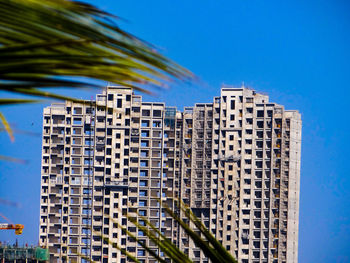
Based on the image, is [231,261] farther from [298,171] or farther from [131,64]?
[298,171]

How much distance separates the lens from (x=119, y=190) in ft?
207

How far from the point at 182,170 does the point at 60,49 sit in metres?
61.8

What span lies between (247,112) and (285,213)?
7.60m

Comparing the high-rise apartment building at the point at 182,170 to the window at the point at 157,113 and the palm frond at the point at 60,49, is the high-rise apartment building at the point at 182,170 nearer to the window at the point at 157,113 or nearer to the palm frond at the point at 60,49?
the window at the point at 157,113

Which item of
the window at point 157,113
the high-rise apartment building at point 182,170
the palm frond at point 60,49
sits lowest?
the palm frond at point 60,49

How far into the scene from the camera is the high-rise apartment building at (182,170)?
6294cm

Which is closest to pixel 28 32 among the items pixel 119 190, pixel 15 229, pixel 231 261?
pixel 231 261

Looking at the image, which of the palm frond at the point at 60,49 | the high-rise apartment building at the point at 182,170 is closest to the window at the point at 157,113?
the high-rise apartment building at the point at 182,170

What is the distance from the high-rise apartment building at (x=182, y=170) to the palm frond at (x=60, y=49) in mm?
61452

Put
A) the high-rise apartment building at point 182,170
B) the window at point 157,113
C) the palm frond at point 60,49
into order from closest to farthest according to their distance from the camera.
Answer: the palm frond at point 60,49 → the high-rise apartment building at point 182,170 → the window at point 157,113

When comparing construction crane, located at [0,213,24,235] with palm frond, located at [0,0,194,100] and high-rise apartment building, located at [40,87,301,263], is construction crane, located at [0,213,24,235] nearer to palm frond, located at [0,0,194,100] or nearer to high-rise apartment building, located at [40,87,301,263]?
high-rise apartment building, located at [40,87,301,263]

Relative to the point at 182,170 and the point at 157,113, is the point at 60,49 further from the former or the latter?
the point at 157,113

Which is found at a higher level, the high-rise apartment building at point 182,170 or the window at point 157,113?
the window at point 157,113

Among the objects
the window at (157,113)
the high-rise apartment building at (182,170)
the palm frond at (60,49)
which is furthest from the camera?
the window at (157,113)
